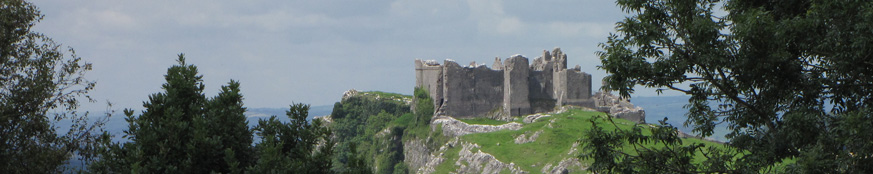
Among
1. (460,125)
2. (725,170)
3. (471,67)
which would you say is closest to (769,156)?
(725,170)

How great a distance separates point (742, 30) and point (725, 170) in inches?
105

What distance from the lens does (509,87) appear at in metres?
59.8

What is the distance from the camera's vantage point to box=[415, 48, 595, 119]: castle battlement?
58.7 meters

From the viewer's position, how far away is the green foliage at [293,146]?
39.4 feet

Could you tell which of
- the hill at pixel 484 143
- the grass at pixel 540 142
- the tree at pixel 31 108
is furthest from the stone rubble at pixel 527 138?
the tree at pixel 31 108

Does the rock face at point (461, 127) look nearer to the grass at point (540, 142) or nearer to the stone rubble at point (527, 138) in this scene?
the grass at point (540, 142)

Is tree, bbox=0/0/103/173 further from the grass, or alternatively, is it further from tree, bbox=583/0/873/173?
the grass

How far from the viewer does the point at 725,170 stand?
15719mm

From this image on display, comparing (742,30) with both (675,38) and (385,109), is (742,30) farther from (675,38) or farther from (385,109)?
(385,109)

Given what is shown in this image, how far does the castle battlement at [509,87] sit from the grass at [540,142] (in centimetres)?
387

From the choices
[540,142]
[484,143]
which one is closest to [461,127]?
[484,143]

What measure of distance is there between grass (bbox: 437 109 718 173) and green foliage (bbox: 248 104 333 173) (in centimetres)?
3017

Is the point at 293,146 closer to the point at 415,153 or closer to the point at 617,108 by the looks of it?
the point at 617,108

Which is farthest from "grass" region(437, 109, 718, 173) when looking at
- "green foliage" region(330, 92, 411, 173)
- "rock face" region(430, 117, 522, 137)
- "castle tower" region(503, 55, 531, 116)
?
"green foliage" region(330, 92, 411, 173)
